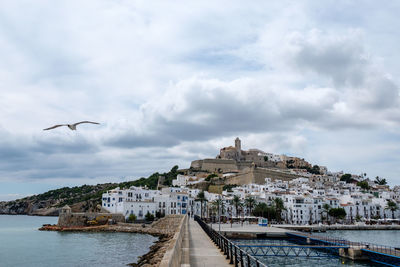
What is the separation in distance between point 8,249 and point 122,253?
1643 centimetres

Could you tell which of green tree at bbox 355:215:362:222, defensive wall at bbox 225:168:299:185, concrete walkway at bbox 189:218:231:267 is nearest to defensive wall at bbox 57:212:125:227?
green tree at bbox 355:215:362:222

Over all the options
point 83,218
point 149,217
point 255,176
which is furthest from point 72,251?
point 255,176

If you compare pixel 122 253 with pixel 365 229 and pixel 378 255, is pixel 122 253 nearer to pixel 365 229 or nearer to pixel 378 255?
pixel 378 255

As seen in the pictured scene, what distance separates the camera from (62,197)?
5714 inches

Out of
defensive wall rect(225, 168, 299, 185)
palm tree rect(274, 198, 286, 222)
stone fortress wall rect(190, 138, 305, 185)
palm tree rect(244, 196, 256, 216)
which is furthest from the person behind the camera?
stone fortress wall rect(190, 138, 305, 185)

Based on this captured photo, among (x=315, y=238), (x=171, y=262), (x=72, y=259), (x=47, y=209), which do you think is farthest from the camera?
(x=47, y=209)

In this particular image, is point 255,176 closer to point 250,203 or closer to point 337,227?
point 250,203

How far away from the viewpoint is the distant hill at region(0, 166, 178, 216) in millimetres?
120375

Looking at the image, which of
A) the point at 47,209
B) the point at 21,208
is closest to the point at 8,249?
the point at 47,209

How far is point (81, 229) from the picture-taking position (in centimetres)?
→ 6169

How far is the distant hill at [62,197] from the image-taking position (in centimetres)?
12038

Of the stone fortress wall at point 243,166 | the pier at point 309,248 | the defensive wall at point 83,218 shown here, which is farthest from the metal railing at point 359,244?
the stone fortress wall at point 243,166

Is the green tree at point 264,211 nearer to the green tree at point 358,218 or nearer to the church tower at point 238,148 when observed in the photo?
the green tree at point 358,218

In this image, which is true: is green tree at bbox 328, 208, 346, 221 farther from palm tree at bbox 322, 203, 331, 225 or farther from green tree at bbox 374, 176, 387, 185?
green tree at bbox 374, 176, 387, 185
